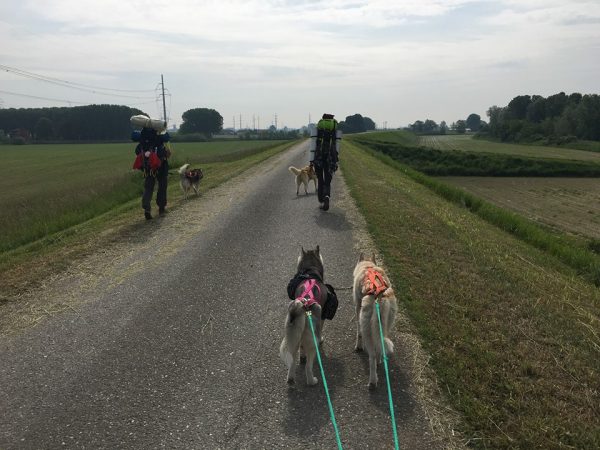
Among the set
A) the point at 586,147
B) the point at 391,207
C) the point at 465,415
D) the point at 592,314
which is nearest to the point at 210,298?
the point at 465,415

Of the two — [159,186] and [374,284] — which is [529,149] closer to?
[159,186]

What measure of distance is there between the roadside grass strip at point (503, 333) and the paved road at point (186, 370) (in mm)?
565

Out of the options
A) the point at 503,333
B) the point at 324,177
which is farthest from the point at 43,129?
the point at 503,333

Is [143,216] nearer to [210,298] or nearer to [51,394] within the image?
[210,298]

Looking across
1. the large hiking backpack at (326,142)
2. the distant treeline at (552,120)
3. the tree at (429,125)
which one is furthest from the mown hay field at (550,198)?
the tree at (429,125)

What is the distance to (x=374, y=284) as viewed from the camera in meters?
4.10

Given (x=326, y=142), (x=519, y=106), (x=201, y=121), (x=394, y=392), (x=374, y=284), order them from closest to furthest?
(x=394, y=392)
(x=374, y=284)
(x=326, y=142)
(x=519, y=106)
(x=201, y=121)

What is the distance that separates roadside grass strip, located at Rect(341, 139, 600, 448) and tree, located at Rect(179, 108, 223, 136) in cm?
13868

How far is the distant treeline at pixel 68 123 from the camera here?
101875 mm

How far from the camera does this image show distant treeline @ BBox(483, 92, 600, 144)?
75.9m

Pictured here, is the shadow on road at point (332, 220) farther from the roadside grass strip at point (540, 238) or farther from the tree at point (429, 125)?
the tree at point (429, 125)

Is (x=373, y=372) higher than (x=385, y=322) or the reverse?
the reverse

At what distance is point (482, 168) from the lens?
40531mm

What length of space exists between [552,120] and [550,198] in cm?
7556
